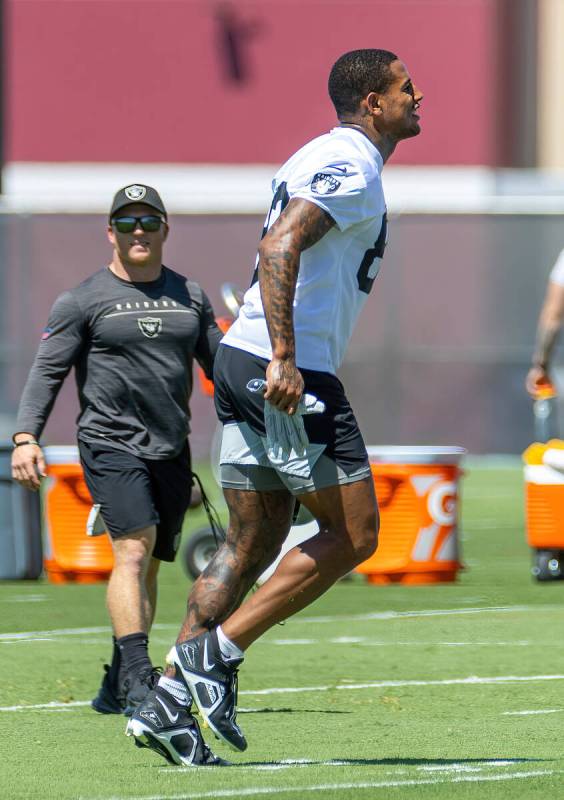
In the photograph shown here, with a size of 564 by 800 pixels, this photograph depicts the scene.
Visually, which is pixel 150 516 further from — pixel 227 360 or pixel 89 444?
pixel 227 360

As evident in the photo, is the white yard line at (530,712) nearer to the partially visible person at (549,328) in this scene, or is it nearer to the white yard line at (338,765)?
the white yard line at (338,765)

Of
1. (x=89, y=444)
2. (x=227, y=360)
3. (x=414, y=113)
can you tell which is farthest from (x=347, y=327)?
(x=89, y=444)

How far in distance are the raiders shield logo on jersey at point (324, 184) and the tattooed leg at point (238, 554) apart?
1.00 m

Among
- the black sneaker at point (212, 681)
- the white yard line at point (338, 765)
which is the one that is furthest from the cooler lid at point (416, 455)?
the black sneaker at point (212, 681)

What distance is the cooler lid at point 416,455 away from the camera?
12219 millimetres

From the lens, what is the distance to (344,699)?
796 cm

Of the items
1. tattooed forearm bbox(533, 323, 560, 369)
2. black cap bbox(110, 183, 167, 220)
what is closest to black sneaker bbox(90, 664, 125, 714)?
black cap bbox(110, 183, 167, 220)

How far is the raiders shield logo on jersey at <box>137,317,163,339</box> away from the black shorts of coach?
68.2 inches

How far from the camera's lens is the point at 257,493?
623 centimetres

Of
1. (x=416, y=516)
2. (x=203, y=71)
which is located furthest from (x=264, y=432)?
(x=203, y=71)

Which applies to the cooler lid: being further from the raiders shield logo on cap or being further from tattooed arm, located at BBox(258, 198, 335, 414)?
tattooed arm, located at BBox(258, 198, 335, 414)

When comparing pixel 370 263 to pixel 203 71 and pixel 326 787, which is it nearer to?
pixel 326 787

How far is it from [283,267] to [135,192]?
2.32 metres

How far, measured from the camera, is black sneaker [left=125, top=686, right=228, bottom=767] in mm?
6164
